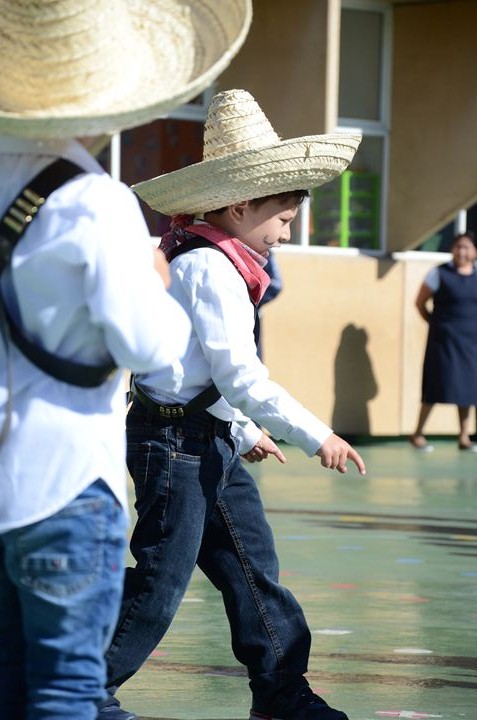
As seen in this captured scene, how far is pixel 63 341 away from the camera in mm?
3455

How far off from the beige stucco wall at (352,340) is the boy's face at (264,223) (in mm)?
10364

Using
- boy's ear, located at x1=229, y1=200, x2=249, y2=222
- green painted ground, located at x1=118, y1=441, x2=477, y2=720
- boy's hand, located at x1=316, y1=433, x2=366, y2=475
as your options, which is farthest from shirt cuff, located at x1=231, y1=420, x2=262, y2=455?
green painted ground, located at x1=118, y1=441, x2=477, y2=720

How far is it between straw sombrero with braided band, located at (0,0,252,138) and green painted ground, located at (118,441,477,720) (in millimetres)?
2472

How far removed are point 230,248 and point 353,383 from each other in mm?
11434

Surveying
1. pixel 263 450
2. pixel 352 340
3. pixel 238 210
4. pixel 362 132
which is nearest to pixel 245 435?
pixel 263 450

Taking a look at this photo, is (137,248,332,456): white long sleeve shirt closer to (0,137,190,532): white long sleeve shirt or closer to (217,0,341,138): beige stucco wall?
(0,137,190,532): white long sleeve shirt

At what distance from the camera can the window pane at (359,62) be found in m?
16.7

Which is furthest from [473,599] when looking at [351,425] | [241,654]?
[351,425]

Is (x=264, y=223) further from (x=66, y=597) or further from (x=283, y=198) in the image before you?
(x=66, y=597)

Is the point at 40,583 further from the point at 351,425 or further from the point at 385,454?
the point at 351,425

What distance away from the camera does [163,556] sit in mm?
4918

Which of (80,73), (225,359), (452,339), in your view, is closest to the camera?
(80,73)

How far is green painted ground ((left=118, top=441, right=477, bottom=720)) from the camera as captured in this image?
5.70 meters

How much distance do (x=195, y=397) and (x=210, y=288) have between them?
342 millimetres
